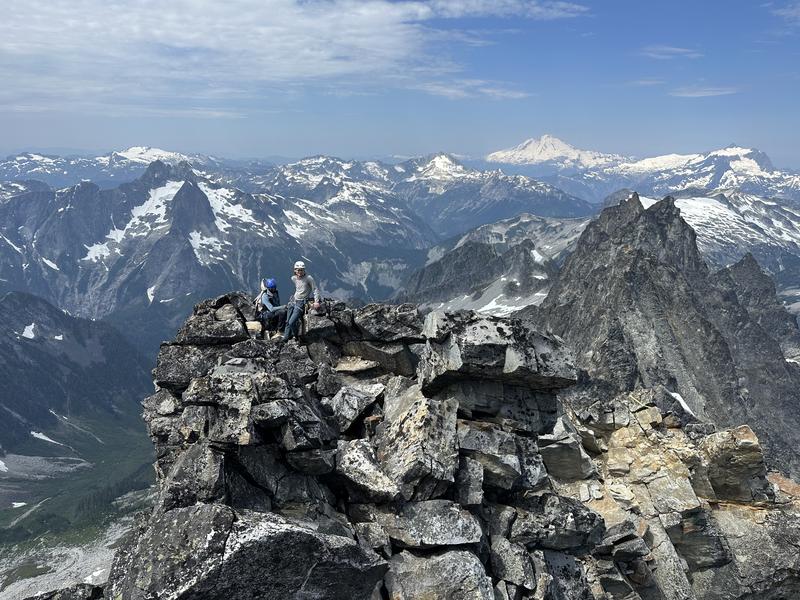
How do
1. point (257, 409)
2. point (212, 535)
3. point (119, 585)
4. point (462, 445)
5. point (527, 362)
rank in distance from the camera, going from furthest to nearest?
point (527, 362) < point (462, 445) < point (257, 409) < point (119, 585) < point (212, 535)

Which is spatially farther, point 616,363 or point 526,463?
point 616,363

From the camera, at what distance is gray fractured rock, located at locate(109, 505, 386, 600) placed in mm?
14164

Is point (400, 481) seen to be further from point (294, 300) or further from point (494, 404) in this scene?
point (294, 300)

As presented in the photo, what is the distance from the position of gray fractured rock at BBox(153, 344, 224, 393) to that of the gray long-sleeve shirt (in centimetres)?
504

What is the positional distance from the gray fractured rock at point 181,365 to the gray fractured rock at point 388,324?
7707 millimetres

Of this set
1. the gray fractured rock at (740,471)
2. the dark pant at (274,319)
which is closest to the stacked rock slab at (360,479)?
the dark pant at (274,319)

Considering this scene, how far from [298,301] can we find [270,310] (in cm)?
173

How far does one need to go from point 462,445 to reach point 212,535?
10152 mm

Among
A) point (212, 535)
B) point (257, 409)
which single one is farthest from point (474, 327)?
point (212, 535)

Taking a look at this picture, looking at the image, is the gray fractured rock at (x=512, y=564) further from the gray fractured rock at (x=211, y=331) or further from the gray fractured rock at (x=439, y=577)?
the gray fractured rock at (x=211, y=331)

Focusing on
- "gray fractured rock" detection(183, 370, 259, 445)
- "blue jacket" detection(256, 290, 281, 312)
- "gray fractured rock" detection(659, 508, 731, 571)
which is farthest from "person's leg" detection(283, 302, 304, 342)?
"gray fractured rock" detection(659, 508, 731, 571)

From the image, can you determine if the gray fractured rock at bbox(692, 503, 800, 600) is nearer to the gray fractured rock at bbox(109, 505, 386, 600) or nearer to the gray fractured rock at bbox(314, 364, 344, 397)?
the gray fractured rock at bbox(314, 364, 344, 397)

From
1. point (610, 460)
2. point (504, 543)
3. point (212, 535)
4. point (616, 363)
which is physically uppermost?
point (212, 535)

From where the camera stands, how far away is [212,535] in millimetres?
14516
